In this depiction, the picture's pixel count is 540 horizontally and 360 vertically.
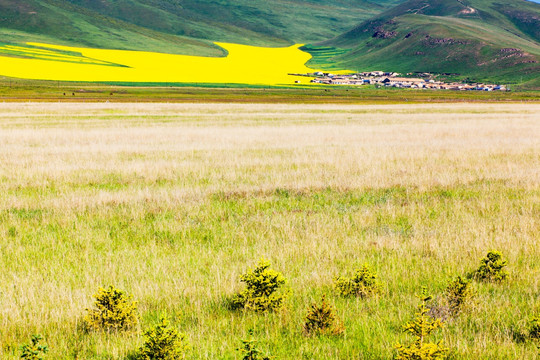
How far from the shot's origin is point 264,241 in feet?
31.0

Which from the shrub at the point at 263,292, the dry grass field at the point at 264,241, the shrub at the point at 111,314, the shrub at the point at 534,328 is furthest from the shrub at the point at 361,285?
the shrub at the point at 111,314

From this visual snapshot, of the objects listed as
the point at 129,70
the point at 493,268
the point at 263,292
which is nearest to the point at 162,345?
the point at 263,292

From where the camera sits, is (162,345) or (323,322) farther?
(323,322)

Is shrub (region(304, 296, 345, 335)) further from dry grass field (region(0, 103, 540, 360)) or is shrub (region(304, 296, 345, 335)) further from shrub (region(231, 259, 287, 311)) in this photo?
shrub (region(231, 259, 287, 311))

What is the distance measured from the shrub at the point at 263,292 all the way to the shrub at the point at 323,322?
68cm

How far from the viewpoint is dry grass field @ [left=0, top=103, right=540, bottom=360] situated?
5777 mm

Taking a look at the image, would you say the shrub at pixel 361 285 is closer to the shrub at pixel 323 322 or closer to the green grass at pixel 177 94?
the shrub at pixel 323 322

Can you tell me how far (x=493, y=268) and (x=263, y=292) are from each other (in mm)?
3492

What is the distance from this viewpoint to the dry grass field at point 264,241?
5.78 metres

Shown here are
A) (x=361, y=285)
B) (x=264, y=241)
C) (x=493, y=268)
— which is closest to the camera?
(x=361, y=285)

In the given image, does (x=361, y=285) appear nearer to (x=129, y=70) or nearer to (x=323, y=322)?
(x=323, y=322)

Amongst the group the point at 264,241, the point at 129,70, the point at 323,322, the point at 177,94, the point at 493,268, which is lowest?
the point at 264,241

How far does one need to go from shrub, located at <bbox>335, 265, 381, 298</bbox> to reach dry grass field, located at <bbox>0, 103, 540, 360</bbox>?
6.5 inches

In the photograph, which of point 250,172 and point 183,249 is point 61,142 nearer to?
point 250,172
